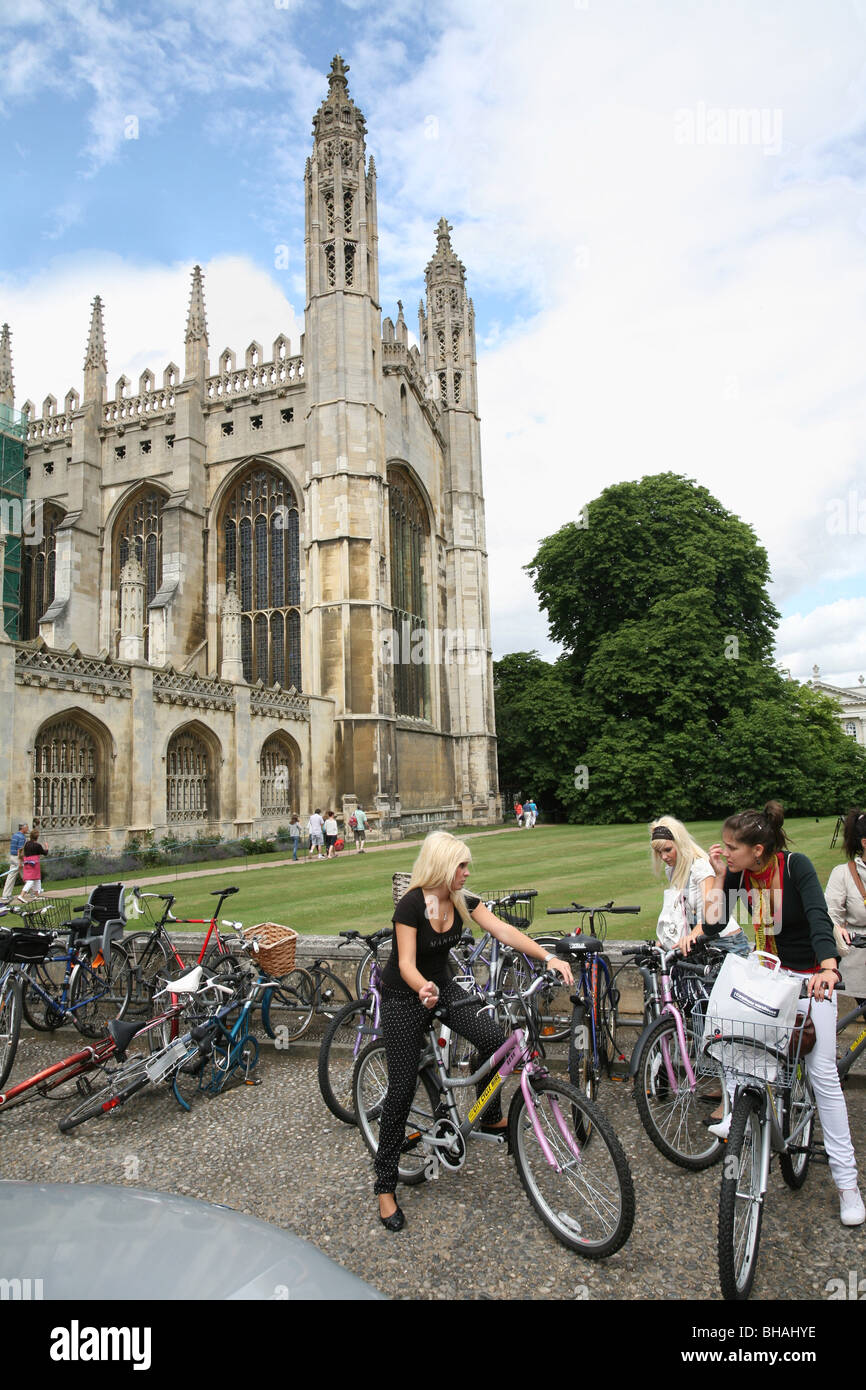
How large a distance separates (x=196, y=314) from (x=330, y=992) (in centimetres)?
3141

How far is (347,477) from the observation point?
26.2 m

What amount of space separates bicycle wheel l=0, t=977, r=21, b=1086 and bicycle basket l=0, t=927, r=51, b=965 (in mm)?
171

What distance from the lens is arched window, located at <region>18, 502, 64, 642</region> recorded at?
3259 cm

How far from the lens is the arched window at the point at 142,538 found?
1220 inches

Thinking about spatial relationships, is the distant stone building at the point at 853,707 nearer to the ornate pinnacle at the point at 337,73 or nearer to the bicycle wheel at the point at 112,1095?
the ornate pinnacle at the point at 337,73

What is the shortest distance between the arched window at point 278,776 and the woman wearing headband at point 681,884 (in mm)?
19384

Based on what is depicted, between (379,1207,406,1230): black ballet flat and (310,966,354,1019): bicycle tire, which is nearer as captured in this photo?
(379,1207,406,1230): black ballet flat

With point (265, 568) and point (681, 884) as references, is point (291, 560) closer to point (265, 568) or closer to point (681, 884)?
point (265, 568)

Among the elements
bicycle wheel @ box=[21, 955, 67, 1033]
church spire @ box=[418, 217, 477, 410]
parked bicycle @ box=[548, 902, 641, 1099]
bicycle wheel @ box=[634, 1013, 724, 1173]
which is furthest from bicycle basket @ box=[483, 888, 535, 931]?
church spire @ box=[418, 217, 477, 410]

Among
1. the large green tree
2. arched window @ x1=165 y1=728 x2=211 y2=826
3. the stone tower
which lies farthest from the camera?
the large green tree

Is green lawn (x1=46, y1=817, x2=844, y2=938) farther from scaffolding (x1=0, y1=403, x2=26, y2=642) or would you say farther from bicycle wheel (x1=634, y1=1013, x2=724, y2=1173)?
scaffolding (x1=0, y1=403, x2=26, y2=642)

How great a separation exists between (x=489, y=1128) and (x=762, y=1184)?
124 centimetres

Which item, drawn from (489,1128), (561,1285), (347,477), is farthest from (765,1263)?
(347,477)

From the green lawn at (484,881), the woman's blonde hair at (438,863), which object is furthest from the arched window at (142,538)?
the woman's blonde hair at (438,863)
